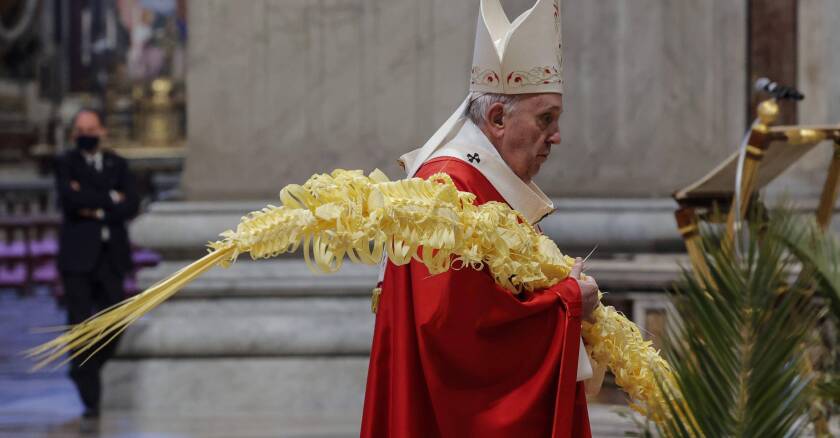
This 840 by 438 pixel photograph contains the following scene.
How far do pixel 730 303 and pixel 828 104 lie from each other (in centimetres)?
749

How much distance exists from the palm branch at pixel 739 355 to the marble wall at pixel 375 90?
18.4 feet

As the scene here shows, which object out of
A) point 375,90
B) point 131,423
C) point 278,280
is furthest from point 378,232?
point 375,90

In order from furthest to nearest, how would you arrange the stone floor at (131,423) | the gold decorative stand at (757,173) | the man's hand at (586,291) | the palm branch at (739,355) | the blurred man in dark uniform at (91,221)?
1. the blurred man in dark uniform at (91,221)
2. the stone floor at (131,423)
3. the gold decorative stand at (757,173)
4. the man's hand at (586,291)
5. the palm branch at (739,355)

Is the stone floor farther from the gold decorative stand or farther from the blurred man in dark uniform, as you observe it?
the gold decorative stand

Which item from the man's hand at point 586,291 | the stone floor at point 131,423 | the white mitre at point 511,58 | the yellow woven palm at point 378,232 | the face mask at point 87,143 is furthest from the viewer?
the face mask at point 87,143

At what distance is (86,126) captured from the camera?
8.84 meters

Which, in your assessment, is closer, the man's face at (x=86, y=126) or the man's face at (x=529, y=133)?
the man's face at (x=529, y=133)

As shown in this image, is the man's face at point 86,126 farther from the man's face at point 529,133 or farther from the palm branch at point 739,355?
the palm branch at point 739,355

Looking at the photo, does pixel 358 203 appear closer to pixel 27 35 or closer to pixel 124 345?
pixel 124 345

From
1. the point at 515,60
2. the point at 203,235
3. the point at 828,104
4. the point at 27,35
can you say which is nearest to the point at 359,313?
the point at 203,235

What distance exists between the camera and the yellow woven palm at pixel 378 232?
3242mm

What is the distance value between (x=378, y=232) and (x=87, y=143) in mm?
5766

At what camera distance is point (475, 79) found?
12.6ft

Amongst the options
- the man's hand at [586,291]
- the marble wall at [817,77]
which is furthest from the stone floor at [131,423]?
the marble wall at [817,77]
